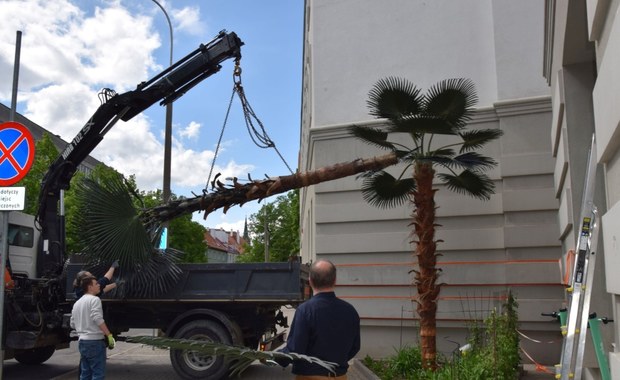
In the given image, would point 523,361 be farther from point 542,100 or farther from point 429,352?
point 542,100

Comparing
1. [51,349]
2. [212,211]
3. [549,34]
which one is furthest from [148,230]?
[549,34]

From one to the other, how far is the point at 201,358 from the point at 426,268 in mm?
3750

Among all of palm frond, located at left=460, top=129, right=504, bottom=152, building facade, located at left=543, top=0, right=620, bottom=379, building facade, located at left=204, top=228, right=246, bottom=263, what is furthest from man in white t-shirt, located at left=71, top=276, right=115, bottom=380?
building facade, located at left=204, top=228, right=246, bottom=263

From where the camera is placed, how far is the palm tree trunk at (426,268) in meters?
8.34

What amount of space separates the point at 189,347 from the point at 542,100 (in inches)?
378

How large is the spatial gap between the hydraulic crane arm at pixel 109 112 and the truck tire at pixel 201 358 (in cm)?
311

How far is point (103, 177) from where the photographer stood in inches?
373

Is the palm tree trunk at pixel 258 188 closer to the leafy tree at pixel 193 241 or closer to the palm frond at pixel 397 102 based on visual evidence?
the palm frond at pixel 397 102

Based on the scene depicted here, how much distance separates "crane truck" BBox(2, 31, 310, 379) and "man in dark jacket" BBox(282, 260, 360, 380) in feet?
14.7

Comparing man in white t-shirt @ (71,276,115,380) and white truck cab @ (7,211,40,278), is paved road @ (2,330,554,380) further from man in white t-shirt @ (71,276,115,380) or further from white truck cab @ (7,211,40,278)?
man in white t-shirt @ (71,276,115,380)

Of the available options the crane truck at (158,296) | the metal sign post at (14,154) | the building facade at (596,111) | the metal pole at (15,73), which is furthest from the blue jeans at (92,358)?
the metal pole at (15,73)

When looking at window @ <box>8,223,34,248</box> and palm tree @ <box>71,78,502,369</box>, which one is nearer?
palm tree @ <box>71,78,502,369</box>

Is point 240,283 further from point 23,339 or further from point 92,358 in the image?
point 23,339

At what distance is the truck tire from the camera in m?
8.73
